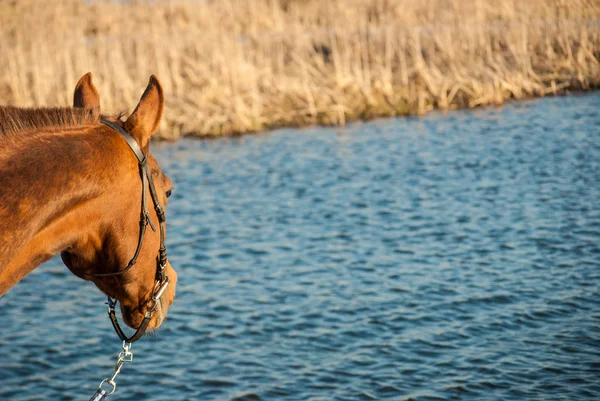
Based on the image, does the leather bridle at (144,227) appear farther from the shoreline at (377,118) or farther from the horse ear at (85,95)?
the shoreline at (377,118)

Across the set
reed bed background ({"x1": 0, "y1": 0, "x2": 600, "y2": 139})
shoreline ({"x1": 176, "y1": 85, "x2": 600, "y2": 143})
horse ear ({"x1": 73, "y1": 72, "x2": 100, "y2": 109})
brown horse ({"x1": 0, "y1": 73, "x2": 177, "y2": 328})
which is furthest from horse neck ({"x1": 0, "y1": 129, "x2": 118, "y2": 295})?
shoreline ({"x1": 176, "y1": 85, "x2": 600, "y2": 143})

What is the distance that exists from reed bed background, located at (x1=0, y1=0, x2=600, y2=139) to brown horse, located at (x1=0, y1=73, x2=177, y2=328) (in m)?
12.6

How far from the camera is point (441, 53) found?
60.3 ft

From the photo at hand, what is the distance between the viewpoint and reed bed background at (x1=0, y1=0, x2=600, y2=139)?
16.4m

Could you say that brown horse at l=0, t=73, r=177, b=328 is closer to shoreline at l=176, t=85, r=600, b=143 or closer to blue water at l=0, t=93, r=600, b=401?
blue water at l=0, t=93, r=600, b=401

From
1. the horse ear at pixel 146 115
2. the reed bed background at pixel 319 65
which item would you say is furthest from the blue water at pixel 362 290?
the horse ear at pixel 146 115

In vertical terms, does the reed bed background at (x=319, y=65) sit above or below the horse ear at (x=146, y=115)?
above

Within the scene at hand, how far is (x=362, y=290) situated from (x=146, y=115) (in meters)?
5.65

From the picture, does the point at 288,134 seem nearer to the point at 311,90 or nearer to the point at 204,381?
the point at 311,90

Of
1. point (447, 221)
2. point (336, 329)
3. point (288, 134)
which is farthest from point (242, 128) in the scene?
point (336, 329)

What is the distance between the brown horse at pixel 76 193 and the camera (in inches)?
97.7

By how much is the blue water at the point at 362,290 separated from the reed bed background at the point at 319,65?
316 cm

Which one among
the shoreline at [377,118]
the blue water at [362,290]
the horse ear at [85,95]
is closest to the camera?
the horse ear at [85,95]

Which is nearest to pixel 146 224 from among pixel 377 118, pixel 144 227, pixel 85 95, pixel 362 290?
pixel 144 227
